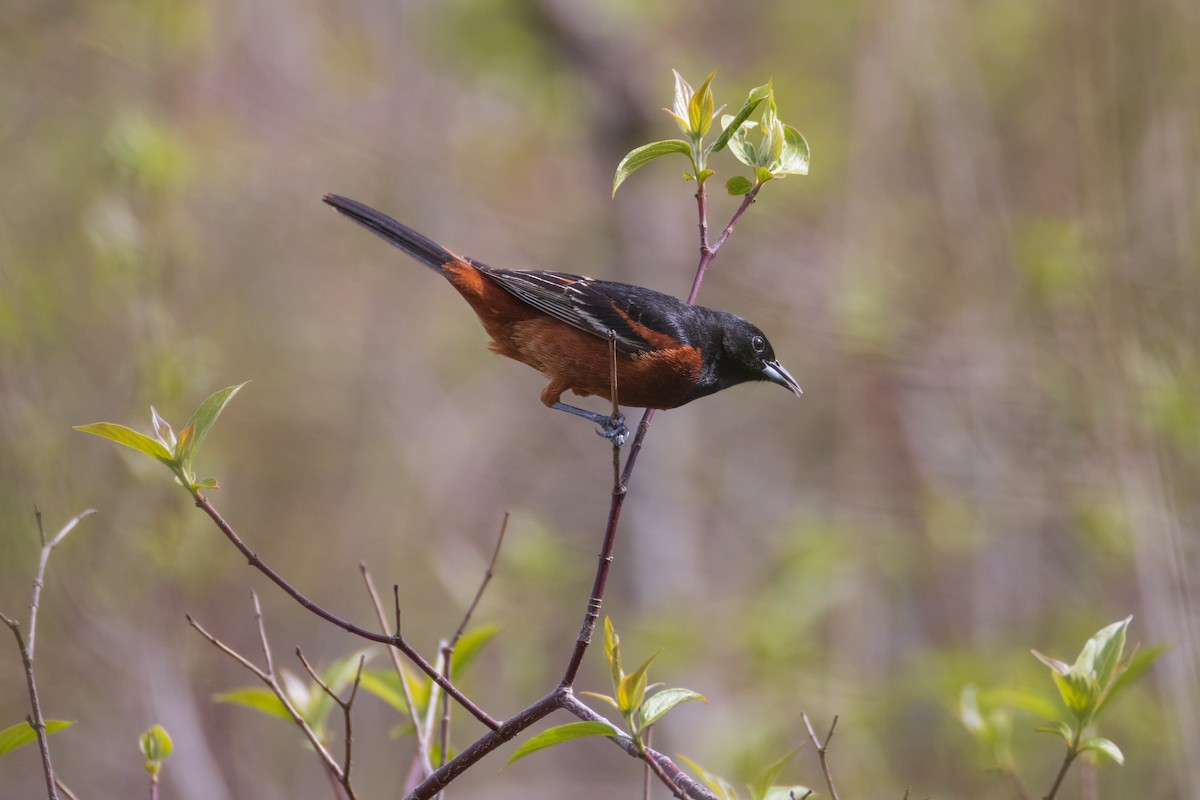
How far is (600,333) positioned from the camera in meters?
3.41

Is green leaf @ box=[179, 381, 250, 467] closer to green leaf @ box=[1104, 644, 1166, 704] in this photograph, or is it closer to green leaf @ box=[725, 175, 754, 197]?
green leaf @ box=[725, 175, 754, 197]

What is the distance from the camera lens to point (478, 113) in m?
9.43

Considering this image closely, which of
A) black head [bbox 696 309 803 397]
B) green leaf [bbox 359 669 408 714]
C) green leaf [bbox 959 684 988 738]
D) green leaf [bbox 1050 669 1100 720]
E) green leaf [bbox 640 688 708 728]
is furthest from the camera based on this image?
black head [bbox 696 309 803 397]

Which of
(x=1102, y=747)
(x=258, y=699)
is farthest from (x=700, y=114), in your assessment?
(x=258, y=699)

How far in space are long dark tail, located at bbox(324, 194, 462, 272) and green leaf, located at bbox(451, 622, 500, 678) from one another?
1503 millimetres

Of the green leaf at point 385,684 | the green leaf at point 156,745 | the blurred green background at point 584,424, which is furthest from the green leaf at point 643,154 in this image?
the blurred green background at point 584,424

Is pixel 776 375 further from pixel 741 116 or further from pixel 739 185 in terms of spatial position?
pixel 741 116

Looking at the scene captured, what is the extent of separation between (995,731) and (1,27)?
6096mm

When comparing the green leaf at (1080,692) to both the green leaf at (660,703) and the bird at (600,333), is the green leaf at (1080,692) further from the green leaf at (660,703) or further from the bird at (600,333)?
the bird at (600,333)

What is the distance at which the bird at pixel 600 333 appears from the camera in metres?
3.30

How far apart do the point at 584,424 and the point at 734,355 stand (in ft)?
18.5

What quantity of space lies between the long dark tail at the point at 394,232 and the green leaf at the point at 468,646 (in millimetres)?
1503

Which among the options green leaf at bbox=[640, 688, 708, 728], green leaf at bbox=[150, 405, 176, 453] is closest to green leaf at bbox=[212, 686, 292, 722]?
green leaf at bbox=[150, 405, 176, 453]

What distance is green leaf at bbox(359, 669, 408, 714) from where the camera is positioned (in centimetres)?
257
